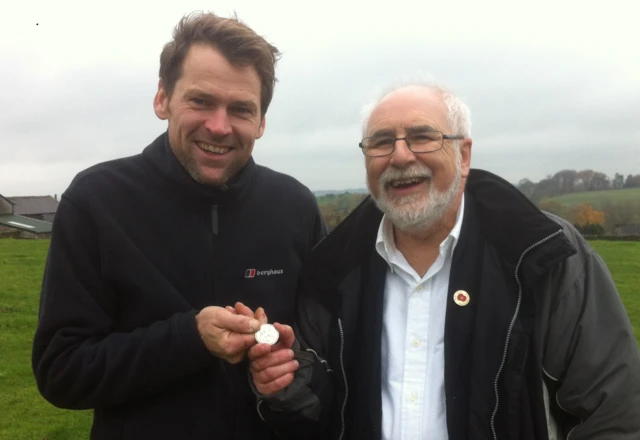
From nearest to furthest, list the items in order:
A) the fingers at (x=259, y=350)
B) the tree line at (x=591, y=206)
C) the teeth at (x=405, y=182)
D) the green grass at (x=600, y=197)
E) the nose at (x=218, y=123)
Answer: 1. the fingers at (x=259, y=350)
2. the nose at (x=218, y=123)
3. the teeth at (x=405, y=182)
4. the tree line at (x=591, y=206)
5. the green grass at (x=600, y=197)

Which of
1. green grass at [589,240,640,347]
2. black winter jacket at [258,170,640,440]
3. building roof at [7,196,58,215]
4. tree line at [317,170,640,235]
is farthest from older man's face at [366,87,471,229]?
building roof at [7,196,58,215]

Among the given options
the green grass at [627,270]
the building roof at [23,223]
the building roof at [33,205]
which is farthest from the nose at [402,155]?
the building roof at [33,205]

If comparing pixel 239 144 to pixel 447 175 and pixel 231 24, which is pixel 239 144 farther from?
pixel 447 175

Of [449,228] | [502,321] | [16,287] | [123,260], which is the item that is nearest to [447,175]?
[449,228]

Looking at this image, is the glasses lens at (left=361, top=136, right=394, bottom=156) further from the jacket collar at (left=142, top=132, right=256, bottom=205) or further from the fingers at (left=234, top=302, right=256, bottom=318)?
the fingers at (left=234, top=302, right=256, bottom=318)

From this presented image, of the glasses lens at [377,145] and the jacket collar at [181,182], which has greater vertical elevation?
the glasses lens at [377,145]

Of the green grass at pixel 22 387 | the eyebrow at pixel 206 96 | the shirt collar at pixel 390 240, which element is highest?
the eyebrow at pixel 206 96

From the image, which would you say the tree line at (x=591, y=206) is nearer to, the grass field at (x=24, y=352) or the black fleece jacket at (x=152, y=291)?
the grass field at (x=24, y=352)
